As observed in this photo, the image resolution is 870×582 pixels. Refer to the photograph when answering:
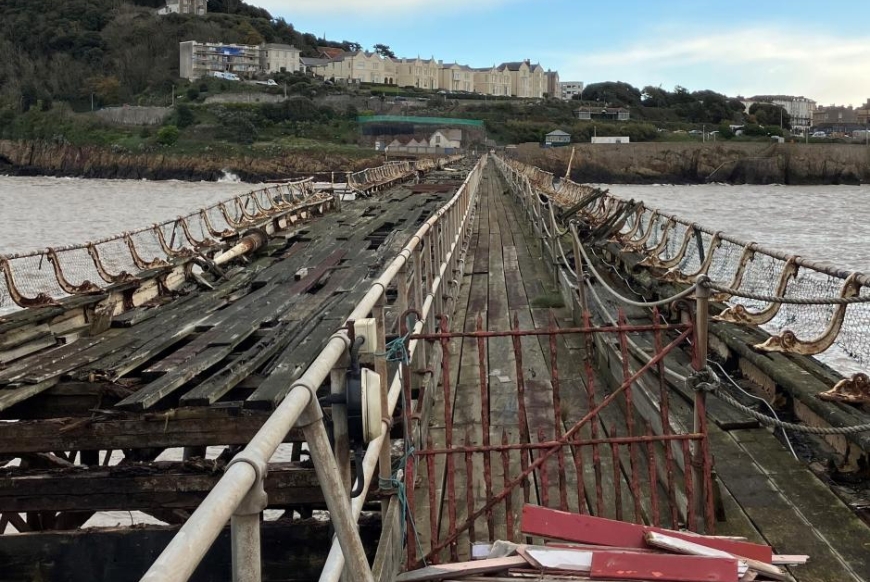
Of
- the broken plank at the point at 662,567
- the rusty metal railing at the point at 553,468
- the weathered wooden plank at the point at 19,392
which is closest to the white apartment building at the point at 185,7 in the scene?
the weathered wooden plank at the point at 19,392

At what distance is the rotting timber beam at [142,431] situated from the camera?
585 centimetres

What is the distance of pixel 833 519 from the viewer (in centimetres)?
441

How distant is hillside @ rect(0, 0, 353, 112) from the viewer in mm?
151750

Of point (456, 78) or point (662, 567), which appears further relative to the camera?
point (456, 78)

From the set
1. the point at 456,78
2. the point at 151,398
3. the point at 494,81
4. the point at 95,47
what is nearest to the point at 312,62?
the point at 456,78

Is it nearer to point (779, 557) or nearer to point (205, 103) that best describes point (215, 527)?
point (779, 557)

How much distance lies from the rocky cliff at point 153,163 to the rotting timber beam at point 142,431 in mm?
93614

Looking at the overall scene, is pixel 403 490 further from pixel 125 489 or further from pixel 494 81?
pixel 494 81

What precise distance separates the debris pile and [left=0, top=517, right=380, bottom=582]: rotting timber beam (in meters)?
2.66

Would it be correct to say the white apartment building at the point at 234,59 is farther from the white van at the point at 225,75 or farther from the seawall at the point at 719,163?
the seawall at the point at 719,163

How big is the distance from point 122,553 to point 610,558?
432 cm

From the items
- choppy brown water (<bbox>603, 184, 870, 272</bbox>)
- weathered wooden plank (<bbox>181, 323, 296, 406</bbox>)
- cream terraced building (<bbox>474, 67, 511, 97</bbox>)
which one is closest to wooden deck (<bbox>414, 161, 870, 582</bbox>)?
weathered wooden plank (<bbox>181, 323, 296, 406</bbox>)

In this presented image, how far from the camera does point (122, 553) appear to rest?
6148 mm

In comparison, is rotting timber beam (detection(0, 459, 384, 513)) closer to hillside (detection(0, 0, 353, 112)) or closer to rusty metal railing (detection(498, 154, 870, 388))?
rusty metal railing (detection(498, 154, 870, 388))
